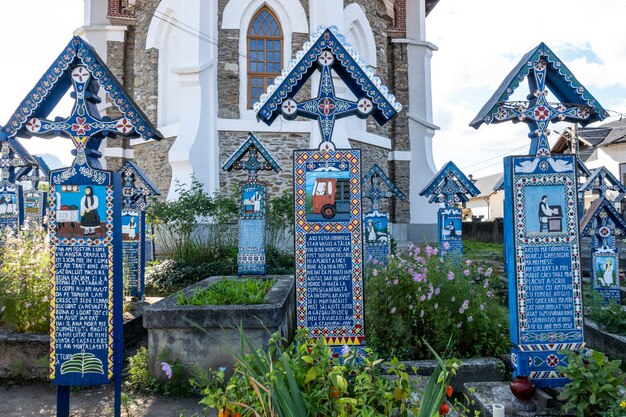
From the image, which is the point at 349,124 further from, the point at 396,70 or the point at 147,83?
the point at 147,83

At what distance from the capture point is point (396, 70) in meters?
17.5

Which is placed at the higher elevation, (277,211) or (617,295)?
(277,211)

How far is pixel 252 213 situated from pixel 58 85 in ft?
15.5

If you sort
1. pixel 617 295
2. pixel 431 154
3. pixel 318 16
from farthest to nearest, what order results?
pixel 431 154 → pixel 318 16 → pixel 617 295

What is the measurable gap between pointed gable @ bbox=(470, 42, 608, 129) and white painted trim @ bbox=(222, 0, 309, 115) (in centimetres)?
985

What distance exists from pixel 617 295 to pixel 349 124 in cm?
886

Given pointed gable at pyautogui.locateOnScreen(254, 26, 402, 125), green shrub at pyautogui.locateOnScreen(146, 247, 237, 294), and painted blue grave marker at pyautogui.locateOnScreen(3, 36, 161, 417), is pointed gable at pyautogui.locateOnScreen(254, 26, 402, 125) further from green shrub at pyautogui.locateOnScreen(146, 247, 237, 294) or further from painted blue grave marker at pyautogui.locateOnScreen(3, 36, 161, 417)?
green shrub at pyautogui.locateOnScreen(146, 247, 237, 294)

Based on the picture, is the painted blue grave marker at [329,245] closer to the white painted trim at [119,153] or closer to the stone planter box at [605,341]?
the stone planter box at [605,341]

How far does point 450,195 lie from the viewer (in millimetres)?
10414

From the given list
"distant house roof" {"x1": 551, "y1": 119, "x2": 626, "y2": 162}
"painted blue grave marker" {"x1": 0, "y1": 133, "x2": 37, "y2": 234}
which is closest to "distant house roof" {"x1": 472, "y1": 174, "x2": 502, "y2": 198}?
"distant house roof" {"x1": 551, "y1": 119, "x2": 626, "y2": 162}

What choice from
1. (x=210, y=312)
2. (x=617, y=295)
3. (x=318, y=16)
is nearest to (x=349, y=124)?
(x=318, y=16)

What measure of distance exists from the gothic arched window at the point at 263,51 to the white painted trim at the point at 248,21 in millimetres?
156

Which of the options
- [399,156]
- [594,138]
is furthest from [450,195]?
[594,138]

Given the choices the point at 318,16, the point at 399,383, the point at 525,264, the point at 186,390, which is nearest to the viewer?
the point at 399,383
